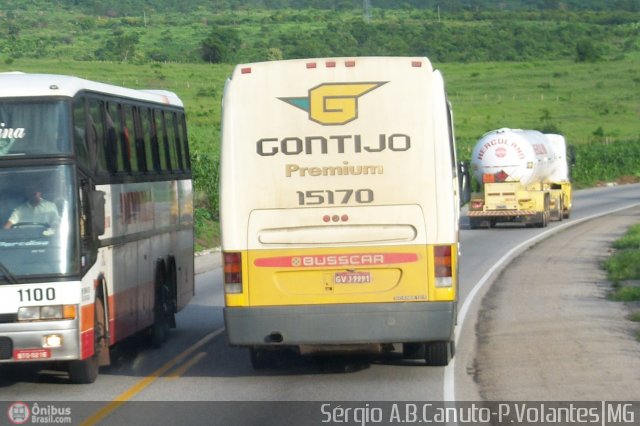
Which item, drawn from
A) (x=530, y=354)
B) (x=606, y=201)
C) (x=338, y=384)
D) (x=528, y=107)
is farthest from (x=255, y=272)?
(x=528, y=107)

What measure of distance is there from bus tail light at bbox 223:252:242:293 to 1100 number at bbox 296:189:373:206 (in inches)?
34.3

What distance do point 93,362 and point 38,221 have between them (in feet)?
6.23

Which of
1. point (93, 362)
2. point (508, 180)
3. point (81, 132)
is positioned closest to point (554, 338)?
point (93, 362)

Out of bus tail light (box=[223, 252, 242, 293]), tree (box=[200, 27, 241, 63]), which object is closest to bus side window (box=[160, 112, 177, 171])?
bus tail light (box=[223, 252, 242, 293])

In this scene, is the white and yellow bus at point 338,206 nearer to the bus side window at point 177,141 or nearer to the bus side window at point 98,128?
the bus side window at point 98,128

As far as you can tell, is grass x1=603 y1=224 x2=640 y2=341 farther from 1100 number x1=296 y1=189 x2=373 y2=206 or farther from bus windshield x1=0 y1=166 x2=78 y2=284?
bus windshield x1=0 y1=166 x2=78 y2=284

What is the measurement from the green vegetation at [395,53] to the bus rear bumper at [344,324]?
24.4m

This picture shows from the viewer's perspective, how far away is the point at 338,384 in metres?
13.3

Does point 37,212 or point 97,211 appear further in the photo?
point 97,211

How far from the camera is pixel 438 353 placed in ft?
45.8

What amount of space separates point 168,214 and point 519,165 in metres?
25.3

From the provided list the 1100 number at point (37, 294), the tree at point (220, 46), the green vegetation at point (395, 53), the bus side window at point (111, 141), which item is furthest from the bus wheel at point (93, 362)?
the tree at point (220, 46)

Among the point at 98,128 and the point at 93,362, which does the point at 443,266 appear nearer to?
the point at 93,362

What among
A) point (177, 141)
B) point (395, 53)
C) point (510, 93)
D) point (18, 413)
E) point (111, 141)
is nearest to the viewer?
point (18, 413)
